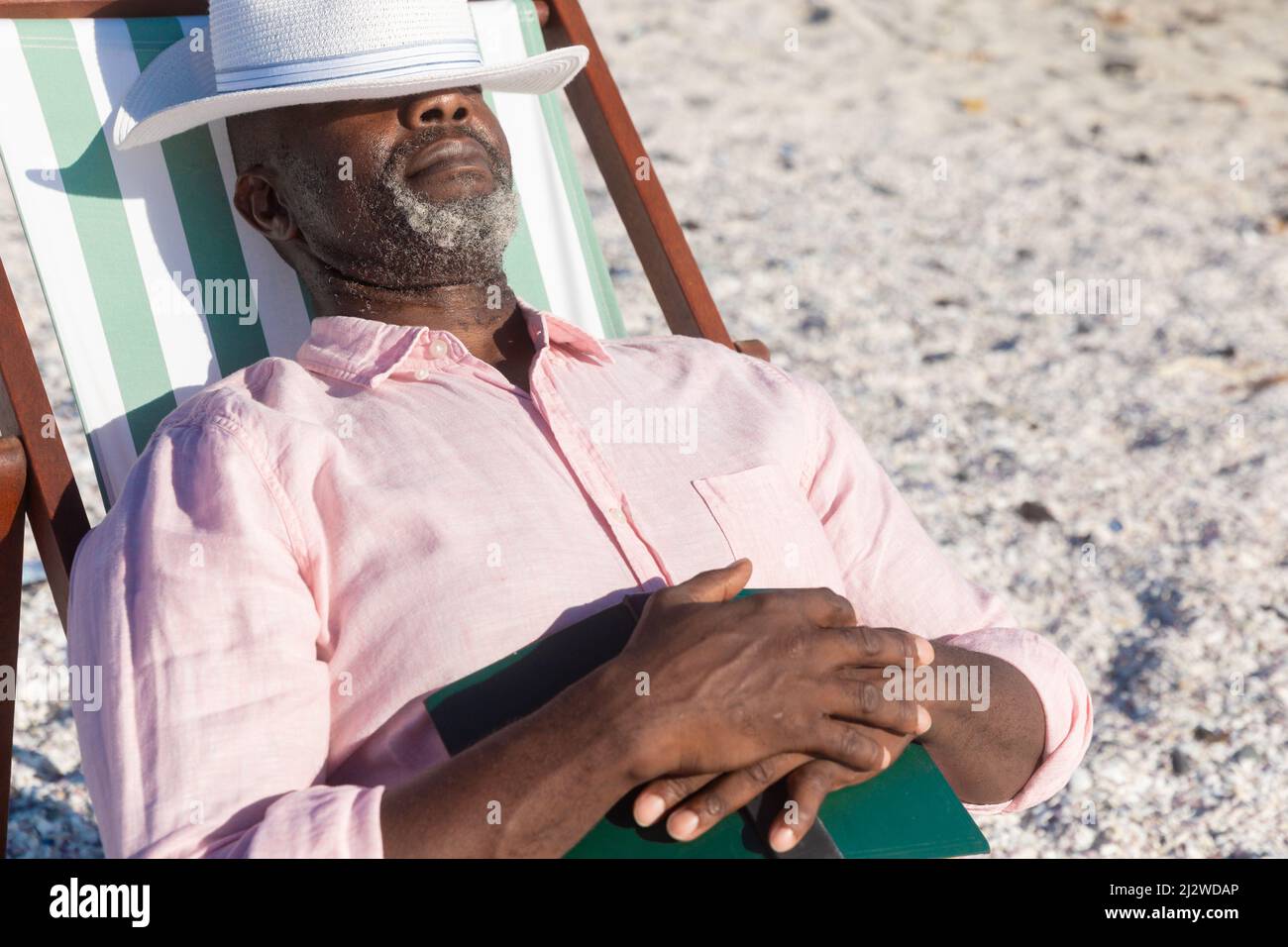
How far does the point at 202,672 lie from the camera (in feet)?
5.78

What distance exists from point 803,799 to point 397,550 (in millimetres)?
621

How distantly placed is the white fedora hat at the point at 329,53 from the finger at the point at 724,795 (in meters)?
1.25

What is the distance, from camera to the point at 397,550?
1.97 m

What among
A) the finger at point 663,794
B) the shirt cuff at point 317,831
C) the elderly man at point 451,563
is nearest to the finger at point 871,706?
the elderly man at point 451,563

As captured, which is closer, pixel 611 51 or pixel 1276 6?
pixel 611 51

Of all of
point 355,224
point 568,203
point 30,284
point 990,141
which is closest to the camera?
point 355,224

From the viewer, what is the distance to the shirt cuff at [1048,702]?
220 cm

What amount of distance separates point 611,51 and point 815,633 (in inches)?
240

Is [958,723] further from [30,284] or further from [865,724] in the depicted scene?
[30,284]

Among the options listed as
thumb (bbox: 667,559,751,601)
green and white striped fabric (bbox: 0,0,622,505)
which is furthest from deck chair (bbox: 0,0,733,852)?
thumb (bbox: 667,559,751,601)

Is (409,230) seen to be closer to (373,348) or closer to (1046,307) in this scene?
(373,348)

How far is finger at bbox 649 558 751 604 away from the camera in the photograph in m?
1.90
